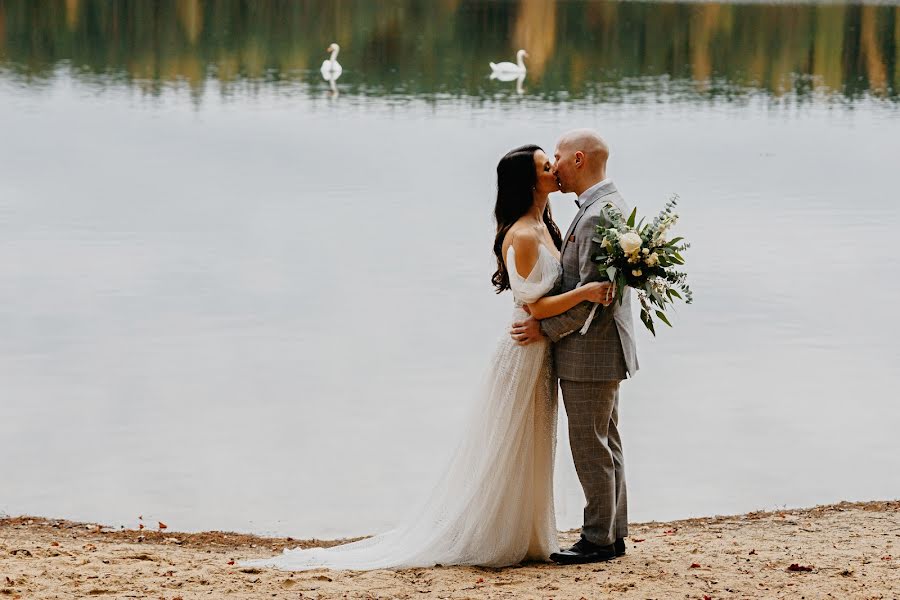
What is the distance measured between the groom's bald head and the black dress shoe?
152 cm

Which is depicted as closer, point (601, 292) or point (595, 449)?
point (601, 292)

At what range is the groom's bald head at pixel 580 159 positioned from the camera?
18.5 feet

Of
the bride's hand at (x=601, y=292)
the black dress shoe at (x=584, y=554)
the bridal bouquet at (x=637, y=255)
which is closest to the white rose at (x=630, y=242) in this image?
the bridal bouquet at (x=637, y=255)

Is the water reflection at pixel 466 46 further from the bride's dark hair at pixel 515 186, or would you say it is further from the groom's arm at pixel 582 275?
the groom's arm at pixel 582 275

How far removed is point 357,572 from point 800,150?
66.8 ft

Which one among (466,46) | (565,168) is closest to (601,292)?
(565,168)

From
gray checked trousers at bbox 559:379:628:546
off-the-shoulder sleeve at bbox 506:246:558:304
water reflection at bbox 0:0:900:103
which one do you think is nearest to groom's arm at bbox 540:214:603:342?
off-the-shoulder sleeve at bbox 506:246:558:304

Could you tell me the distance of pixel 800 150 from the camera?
24.6 metres

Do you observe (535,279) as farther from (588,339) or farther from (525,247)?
(588,339)

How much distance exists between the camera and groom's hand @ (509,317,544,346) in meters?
5.78

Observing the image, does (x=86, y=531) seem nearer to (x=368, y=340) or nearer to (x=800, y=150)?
(x=368, y=340)

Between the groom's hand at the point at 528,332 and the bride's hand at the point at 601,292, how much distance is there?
313 millimetres

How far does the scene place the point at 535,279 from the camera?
5.71m

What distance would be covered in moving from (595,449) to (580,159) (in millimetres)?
1211
